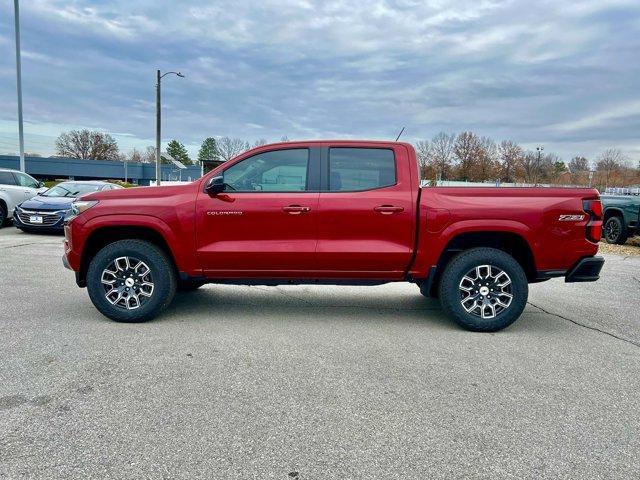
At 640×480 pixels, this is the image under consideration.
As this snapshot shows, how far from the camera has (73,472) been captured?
7.54 feet

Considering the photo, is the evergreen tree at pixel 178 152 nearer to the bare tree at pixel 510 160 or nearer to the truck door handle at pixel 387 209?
the bare tree at pixel 510 160

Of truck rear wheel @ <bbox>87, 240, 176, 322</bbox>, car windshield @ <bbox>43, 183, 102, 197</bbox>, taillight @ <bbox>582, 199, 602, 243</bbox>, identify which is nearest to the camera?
taillight @ <bbox>582, 199, 602, 243</bbox>

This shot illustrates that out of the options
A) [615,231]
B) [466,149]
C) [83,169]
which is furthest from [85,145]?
[615,231]

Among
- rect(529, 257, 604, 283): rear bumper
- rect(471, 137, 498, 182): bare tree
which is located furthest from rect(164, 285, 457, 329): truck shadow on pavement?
rect(471, 137, 498, 182): bare tree

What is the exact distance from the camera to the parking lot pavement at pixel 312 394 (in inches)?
96.0

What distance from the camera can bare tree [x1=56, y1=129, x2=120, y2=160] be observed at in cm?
8750

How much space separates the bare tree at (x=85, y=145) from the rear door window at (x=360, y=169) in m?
95.4

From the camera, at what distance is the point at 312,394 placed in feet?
10.5

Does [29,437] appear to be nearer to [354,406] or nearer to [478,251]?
[354,406]

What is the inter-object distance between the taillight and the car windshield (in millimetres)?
11892

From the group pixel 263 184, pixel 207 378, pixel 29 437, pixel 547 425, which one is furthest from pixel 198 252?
pixel 547 425

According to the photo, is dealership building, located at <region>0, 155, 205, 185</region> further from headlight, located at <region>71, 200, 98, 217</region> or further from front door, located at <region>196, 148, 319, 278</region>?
front door, located at <region>196, 148, 319, 278</region>

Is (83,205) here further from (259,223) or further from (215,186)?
(259,223)

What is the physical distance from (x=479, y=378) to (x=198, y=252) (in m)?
2.93
